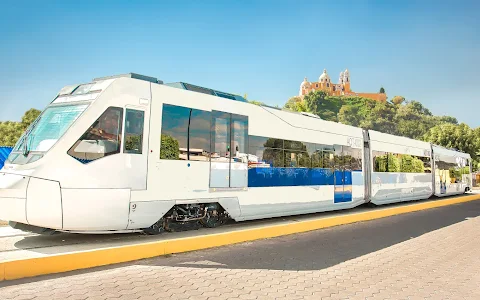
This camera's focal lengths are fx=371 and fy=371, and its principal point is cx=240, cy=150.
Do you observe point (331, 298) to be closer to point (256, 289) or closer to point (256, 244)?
point (256, 289)

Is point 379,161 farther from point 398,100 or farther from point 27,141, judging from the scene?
point 398,100

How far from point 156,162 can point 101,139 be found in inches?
46.6

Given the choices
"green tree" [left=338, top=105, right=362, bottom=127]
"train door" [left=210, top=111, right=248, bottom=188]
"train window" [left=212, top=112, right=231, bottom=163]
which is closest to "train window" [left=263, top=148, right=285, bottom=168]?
"train door" [left=210, top=111, right=248, bottom=188]

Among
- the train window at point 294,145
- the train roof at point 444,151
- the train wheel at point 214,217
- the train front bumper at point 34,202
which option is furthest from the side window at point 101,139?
the train roof at point 444,151

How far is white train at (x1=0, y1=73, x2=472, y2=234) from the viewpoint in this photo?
21.4 ft

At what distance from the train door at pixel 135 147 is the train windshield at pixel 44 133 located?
0.88m

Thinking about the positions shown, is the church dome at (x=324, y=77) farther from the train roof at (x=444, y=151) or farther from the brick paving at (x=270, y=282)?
the brick paving at (x=270, y=282)

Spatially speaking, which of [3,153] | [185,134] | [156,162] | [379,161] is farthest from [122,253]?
[379,161]

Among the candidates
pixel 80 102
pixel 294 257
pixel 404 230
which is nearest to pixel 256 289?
pixel 294 257

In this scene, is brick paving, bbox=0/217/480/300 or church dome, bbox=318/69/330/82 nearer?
brick paving, bbox=0/217/480/300

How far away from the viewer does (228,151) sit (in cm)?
920

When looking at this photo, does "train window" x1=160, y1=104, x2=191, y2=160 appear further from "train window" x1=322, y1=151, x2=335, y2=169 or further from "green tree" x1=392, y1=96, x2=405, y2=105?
"green tree" x1=392, y1=96, x2=405, y2=105

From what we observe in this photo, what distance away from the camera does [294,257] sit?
7008mm

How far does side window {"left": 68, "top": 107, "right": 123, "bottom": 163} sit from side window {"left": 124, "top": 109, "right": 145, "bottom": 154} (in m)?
0.14
